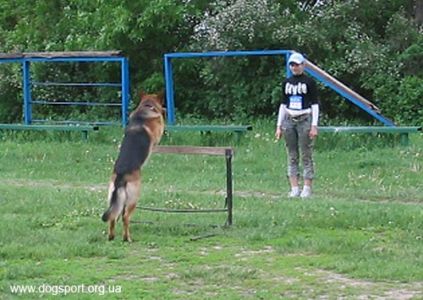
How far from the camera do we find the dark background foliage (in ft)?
68.1

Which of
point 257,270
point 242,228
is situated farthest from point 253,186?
point 257,270

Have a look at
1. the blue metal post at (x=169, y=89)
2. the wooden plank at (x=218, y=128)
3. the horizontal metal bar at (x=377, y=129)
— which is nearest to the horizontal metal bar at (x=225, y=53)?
the blue metal post at (x=169, y=89)

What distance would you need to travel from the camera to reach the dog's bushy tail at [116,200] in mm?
9695

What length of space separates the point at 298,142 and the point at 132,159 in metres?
3.26

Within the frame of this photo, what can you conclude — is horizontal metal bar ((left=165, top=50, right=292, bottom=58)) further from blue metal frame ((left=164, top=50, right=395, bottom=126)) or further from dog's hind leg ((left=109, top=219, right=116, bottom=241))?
dog's hind leg ((left=109, top=219, right=116, bottom=241))

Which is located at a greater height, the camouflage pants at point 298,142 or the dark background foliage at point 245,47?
the dark background foliage at point 245,47

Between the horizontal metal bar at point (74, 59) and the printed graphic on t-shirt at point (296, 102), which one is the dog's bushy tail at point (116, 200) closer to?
the printed graphic on t-shirt at point (296, 102)

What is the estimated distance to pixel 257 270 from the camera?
844 centimetres

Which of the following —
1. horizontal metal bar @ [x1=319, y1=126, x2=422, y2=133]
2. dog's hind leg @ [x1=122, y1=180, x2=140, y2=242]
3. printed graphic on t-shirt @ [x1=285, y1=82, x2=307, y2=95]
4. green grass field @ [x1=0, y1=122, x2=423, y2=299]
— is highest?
printed graphic on t-shirt @ [x1=285, y1=82, x2=307, y2=95]

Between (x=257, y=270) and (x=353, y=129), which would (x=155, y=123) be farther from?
(x=353, y=129)

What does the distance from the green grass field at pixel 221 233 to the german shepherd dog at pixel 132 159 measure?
29cm

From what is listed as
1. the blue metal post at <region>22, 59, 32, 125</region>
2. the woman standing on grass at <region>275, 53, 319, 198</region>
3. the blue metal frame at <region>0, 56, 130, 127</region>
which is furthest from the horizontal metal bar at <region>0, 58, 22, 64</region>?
the woman standing on grass at <region>275, 53, 319, 198</region>

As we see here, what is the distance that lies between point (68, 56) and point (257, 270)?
14239 mm

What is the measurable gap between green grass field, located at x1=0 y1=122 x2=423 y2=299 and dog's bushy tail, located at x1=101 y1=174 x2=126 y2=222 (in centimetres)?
28
